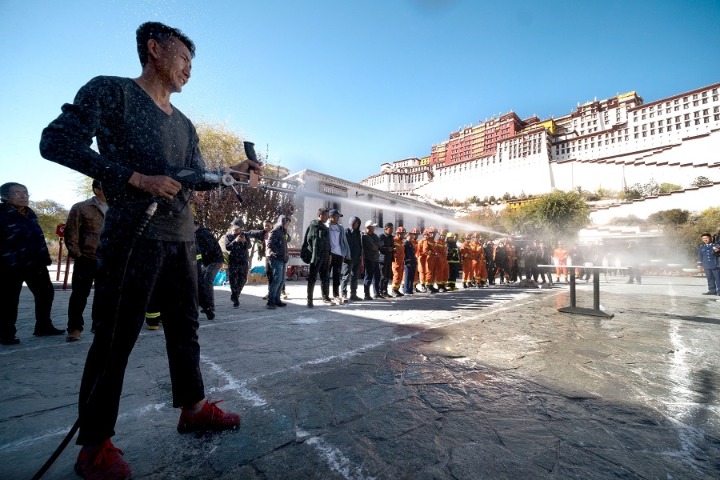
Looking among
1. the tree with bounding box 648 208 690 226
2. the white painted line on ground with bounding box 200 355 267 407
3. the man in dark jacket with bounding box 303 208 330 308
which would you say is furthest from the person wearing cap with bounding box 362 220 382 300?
the tree with bounding box 648 208 690 226

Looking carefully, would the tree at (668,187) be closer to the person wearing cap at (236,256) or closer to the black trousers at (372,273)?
the black trousers at (372,273)


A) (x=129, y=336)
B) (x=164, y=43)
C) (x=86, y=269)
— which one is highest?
(x=164, y=43)

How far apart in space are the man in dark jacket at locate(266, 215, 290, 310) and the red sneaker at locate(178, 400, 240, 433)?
4.63 metres

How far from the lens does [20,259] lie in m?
3.82

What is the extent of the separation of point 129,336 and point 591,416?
2.67 metres

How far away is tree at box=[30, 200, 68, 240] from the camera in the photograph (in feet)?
136

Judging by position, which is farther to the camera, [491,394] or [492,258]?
[492,258]

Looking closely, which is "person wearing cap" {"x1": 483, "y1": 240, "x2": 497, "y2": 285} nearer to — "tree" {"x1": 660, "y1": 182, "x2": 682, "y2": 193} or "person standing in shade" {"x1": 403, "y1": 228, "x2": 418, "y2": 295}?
"person standing in shade" {"x1": 403, "y1": 228, "x2": 418, "y2": 295}

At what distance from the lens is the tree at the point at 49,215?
4153 centimetres

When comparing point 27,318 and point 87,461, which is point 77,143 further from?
point 27,318

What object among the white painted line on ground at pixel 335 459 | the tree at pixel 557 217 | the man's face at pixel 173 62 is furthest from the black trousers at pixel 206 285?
the tree at pixel 557 217

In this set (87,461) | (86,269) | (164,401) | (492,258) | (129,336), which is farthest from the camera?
(492,258)

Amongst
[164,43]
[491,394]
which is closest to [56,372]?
[164,43]

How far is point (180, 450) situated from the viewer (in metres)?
1.52
